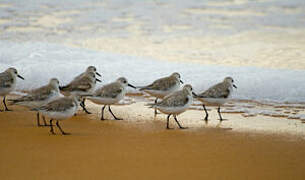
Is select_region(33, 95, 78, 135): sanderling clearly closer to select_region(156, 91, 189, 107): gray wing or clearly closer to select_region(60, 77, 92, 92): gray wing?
select_region(156, 91, 189, 107): gray wing

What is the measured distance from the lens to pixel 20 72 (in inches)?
419

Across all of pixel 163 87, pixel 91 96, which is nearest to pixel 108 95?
pixel 91 96

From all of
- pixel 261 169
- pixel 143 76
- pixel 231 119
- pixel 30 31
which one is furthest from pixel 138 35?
pixel 261 169

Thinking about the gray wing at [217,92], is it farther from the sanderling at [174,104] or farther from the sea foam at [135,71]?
Answer: the sea foam at [135,71]

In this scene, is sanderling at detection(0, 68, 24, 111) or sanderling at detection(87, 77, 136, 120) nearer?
sanderling at detection(87, 77, 136, 120)

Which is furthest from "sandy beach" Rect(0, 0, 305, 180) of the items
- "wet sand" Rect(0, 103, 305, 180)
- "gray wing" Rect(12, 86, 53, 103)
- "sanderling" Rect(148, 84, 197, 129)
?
"gray wing" Rect(12, 86, 53, 103)

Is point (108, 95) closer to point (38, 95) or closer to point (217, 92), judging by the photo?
Result: point (38, 95)

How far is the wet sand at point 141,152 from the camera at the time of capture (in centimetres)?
477

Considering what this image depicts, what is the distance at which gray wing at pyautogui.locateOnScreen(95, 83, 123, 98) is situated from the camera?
748 cm

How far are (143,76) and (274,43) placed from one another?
182 inches

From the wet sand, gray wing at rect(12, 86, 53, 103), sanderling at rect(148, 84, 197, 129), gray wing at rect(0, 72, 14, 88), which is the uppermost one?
gray wing at rect(0, 72, 14, 88)

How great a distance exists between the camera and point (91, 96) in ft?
24.4

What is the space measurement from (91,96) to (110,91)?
0.31 metres

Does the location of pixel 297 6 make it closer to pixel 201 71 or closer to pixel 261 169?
pixel 201 71
